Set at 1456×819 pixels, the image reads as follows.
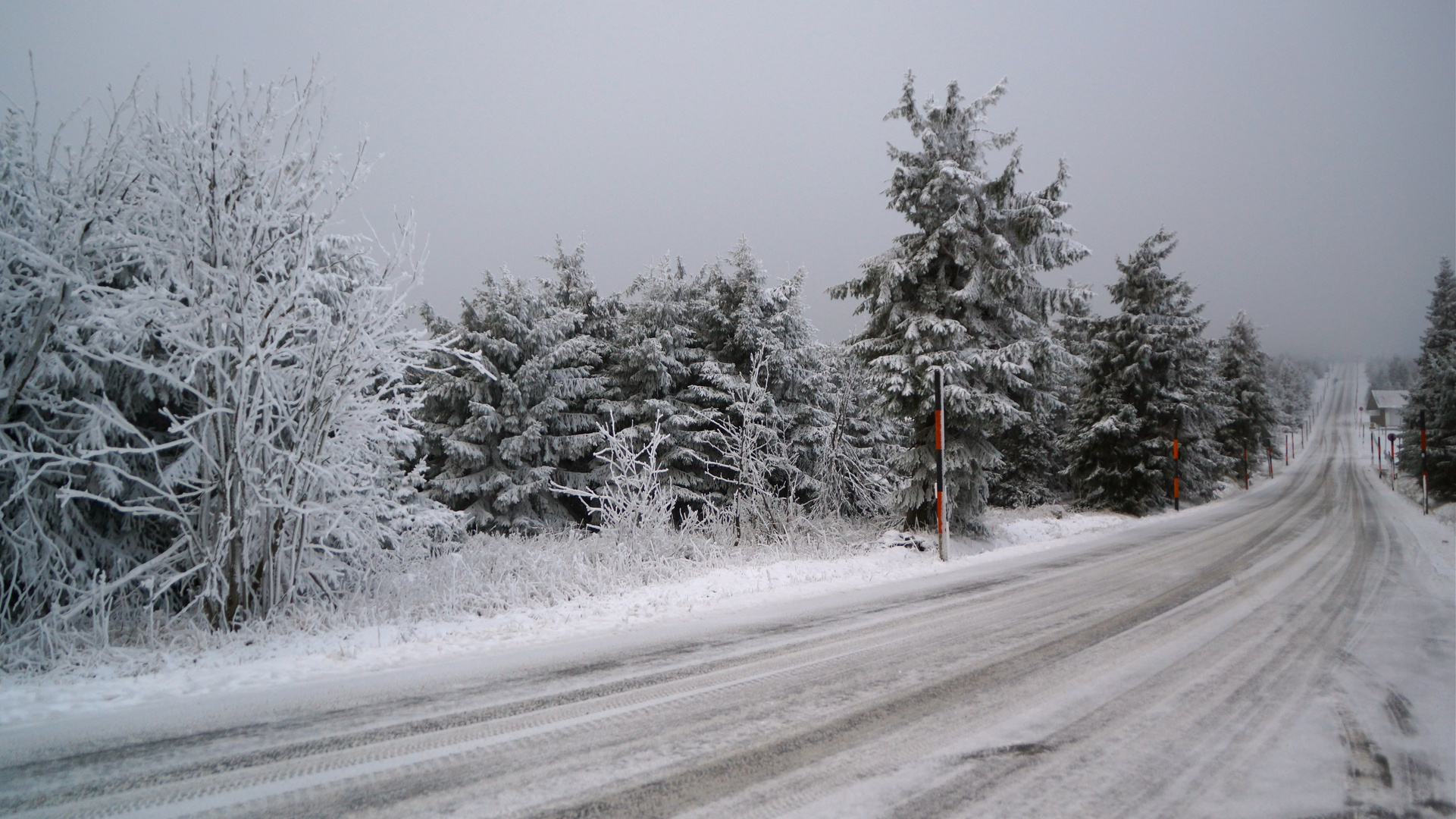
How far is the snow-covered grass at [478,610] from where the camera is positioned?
15.7ft

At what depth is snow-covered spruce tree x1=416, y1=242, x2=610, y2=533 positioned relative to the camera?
73.3 feet

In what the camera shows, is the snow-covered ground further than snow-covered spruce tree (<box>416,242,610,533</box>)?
No

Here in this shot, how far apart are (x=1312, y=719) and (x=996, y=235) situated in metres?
11.3

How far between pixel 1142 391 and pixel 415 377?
26.0 meters

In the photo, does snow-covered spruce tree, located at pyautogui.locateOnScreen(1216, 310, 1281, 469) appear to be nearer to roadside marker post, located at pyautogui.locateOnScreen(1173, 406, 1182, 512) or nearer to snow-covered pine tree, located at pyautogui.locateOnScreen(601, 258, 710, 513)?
roadside marker post, located at pyautogui.locateOnScreen(1173, 406, 1182, 512)

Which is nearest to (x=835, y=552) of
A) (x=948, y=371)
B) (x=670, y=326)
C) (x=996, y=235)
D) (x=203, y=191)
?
(x=948, y=371)

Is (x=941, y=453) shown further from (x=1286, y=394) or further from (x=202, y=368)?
(x=1286, y=394)

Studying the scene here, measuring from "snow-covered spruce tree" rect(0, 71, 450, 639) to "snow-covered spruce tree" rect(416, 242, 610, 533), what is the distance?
590 inches

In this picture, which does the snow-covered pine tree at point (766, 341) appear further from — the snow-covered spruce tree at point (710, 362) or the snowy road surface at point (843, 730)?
the snowy road surface at point (843, 730)

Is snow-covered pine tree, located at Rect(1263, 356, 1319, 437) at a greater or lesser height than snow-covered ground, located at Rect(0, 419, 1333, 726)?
greater

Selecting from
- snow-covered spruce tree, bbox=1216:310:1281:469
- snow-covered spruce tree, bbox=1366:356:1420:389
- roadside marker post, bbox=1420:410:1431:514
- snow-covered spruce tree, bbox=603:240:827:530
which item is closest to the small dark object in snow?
A: snow-covered spruce tree, bbox=603:240:827:530

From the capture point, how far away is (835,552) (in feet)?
38.3

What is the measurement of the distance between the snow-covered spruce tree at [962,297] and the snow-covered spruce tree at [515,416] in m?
12.4

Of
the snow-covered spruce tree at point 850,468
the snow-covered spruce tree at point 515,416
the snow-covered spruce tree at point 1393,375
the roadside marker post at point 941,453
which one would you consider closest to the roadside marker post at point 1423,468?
the snow-covered spruce tree at point 850,468
